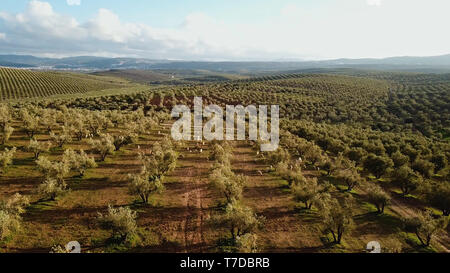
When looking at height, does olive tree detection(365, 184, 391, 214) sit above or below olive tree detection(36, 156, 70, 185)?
below

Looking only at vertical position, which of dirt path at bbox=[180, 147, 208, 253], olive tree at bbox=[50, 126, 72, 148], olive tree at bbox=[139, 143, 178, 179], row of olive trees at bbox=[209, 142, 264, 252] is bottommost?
dirt path at bbox=[180, 147, 208, 253]

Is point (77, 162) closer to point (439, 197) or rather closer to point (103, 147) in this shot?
point (103, 147)

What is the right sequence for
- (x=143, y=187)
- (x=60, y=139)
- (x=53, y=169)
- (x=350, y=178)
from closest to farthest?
(x=143, y=187)
(x=53, y=169)
(x=350, y=178)
(x=60, y=139)

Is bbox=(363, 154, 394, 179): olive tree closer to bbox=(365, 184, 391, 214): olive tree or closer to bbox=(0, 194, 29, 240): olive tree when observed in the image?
bbox=(365, 184, 391, 214): olive tree

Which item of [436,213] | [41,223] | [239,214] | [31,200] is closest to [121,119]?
[31,200]

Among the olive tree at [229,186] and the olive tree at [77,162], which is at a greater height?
the olive tree at [77,162]

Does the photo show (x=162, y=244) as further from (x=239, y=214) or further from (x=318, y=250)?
(x=318, y=250)

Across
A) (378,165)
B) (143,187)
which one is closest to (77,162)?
(143,187)

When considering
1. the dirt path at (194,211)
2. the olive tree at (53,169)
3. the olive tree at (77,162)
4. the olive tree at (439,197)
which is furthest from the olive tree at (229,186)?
the olive tree at (439,197)

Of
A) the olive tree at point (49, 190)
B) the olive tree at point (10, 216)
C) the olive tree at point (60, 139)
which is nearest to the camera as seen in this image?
the olive tree at point (10, 216)

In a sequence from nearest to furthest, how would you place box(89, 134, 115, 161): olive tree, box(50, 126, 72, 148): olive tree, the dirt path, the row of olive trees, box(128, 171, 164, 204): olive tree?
1. the row of olive trees
2. the dirt path
3. box(128, 171, 164, 204): olive tree
4. box(89, 134, 115, 161): olive tree
5. box(50, 126, 72, 148): olive tree

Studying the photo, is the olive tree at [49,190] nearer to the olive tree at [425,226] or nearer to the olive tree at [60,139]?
the olive tree at [60,139]

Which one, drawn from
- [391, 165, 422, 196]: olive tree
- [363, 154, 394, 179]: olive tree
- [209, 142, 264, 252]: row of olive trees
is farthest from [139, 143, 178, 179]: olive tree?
[391, 165, 422, 196]: olive tree
